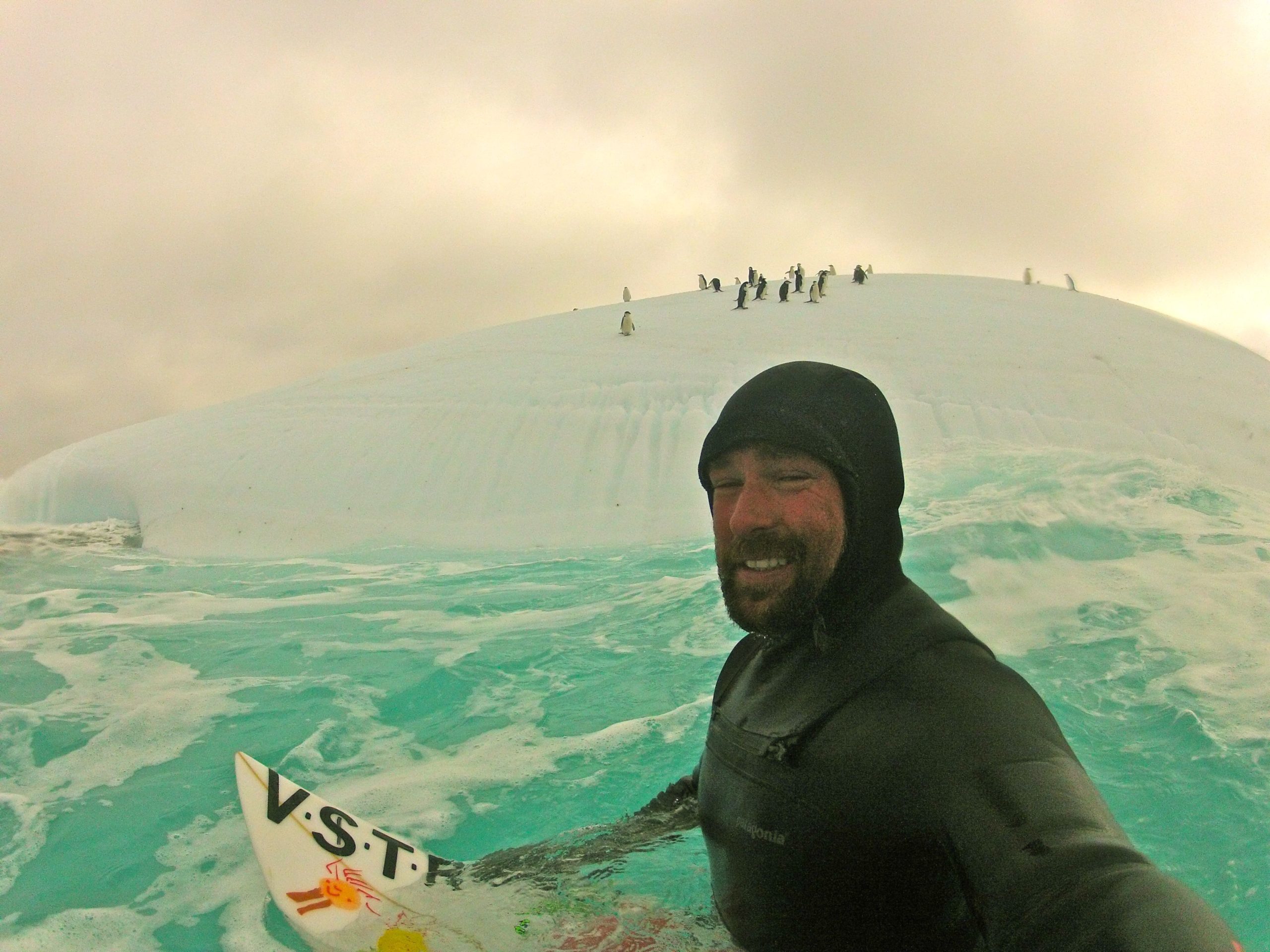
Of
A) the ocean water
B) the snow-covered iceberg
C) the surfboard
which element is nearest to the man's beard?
the surfboard

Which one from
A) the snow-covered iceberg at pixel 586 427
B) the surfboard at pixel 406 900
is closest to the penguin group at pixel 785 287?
the snow-covered iceberg at pixel 586 427

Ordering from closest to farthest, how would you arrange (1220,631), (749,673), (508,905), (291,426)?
(749,673)
(508,905)
(1220,631)
(291,426)

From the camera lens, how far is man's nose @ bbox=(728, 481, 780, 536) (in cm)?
150

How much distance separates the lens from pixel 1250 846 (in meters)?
3.09

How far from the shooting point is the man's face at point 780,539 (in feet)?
4.87

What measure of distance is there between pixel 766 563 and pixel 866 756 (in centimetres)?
35

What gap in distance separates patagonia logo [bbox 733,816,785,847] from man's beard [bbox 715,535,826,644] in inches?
11.9

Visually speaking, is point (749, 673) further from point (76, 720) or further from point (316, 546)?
point (316, 546)

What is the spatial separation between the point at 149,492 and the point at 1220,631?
39.4 ft

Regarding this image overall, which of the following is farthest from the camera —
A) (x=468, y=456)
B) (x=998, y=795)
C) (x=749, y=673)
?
(x=468, y=456)

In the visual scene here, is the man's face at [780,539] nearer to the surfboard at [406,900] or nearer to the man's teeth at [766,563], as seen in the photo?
the man's teeth at [766,563]

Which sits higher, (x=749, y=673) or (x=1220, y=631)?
(x=749, y=673)

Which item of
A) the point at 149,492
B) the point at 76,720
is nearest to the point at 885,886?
the point at 76,720

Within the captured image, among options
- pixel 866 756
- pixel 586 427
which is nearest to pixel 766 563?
pixel 866 756
